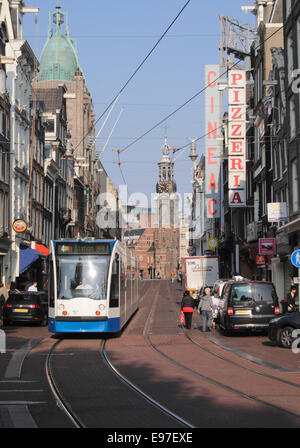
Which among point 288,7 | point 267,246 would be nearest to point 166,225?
point 267,246


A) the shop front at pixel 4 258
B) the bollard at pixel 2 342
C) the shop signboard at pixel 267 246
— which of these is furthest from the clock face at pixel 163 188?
the bollard at pixel 2 342

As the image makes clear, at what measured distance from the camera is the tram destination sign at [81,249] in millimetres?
21781

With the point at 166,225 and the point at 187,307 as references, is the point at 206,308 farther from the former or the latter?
the point at 166,225

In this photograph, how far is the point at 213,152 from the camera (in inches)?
2581

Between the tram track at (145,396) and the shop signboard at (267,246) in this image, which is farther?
the shop signboard at (267,246)

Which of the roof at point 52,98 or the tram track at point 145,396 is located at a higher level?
the roof at point 52,98

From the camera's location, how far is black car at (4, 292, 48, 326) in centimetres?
2791

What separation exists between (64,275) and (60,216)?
4321 cm
